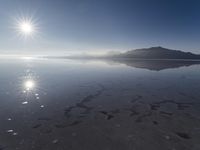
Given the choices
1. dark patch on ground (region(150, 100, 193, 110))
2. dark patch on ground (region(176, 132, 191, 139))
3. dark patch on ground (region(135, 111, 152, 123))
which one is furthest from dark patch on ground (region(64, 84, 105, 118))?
dark patch on ground (region(176, 132, 191, 139))

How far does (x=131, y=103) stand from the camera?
478 inches

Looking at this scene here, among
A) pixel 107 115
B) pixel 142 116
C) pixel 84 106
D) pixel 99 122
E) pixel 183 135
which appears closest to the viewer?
pixel 183 135

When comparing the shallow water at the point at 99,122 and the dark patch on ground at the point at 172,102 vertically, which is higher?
the shallow water at the point at 99,122

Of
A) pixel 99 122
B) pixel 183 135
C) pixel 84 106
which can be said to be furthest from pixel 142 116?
pixel 84 106

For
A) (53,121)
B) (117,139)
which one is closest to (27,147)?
(53,121)

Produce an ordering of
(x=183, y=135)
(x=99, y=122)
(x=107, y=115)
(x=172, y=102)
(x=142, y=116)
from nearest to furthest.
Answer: (x=183, y=135), (x=99, y=122), (x=142, y=116), (x=107, y=115), (x=172, y=102)

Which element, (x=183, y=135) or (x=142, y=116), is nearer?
(x=183, y=135)

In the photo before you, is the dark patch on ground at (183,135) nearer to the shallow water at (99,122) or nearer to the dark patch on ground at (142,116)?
the shallow water at (99,122)

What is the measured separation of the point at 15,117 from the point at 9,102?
3.43 meters

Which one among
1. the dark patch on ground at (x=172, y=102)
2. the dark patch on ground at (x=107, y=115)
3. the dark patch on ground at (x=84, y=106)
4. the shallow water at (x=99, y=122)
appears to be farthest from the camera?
the dark patch on ground at (x=172, y=102)

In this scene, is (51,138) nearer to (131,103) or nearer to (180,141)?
(180,141)

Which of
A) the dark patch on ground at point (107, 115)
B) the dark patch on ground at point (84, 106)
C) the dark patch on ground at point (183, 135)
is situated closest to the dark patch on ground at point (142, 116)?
the dark patch on ground at point (107, 115)

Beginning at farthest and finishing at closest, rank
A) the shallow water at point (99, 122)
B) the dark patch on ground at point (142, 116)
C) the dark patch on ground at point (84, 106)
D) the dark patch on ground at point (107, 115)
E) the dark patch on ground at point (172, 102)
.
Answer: the dark patch on ground at point (172, 102) < the dark patch on ground at point (84, 106) < the dark patch on ground at point (107, 115) < the dark patch on ground at point (142, 116) < the shallow water at point (99, 122)

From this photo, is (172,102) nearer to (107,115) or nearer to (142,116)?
(142,116)
